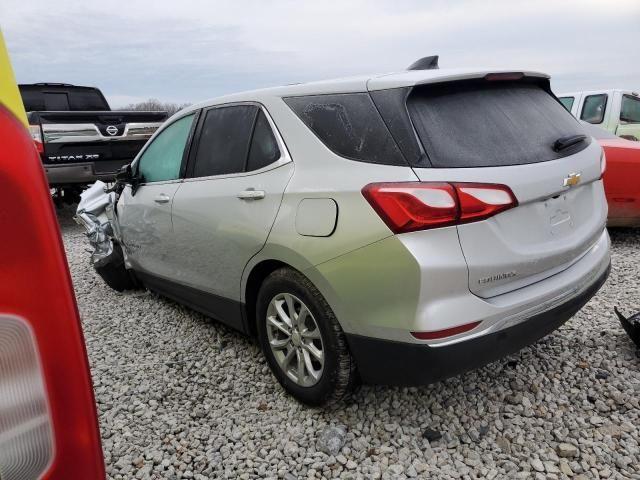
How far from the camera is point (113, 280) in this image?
4.58 m

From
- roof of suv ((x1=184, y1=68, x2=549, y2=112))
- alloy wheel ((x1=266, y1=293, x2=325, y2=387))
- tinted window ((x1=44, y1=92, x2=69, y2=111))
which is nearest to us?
roof of suv ((x1=184, y1=68, x2=549, y2=112))

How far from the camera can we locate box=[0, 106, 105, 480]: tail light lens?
0.93 metres

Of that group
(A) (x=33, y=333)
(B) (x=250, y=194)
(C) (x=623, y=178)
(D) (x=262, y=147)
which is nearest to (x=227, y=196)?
(B) (x=250, y=194)

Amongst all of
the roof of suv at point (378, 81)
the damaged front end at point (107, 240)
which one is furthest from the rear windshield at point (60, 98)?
the roof of suv at point (378, 81)

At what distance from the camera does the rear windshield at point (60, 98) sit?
869 centimetres

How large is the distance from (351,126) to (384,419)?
1436mm

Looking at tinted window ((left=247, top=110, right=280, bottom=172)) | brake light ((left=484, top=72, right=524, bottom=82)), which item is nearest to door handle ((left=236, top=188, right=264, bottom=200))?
tinted window ((left=247, top=110, right=280, bottom=172))

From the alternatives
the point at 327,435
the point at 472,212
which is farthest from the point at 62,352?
the point at 327,435

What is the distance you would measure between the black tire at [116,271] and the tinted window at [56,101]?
5773mm

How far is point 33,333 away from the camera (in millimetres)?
963

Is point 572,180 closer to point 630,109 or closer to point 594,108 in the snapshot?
point 594,108

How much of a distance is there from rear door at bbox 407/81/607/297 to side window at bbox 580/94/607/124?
7.10 metres

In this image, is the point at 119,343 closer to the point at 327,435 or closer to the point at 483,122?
the point at 327,435

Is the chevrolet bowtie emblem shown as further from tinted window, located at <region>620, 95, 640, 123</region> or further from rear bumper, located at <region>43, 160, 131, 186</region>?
tinted window, located at <region>620, 95, 640, 123</region>
